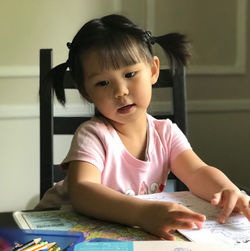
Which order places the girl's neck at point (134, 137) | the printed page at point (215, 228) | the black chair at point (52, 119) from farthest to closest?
the black chair at point (52, 119) < the girl's neck at point (134, 137) < the printed page at point (215, 228)

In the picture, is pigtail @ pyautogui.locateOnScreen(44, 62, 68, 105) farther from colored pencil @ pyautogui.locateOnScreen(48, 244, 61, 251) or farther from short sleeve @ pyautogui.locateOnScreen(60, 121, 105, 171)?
colored pencil @ pyautogui.locateOnScreen(48, 244, 61, 251)

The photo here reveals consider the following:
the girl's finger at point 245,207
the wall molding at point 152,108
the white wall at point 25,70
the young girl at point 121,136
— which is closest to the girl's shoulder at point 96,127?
the young girl at point 121,136

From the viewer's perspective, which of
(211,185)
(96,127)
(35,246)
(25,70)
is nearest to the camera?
(35,246)

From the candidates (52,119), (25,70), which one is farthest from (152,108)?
(52,119)

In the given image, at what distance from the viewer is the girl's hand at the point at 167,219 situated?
65cm

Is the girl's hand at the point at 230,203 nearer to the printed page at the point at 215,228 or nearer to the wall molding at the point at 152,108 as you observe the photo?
the printed page at the point at 215,228

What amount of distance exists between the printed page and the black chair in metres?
0.31

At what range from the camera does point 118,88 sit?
2.87 ft

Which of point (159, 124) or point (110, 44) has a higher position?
point (110, 44)

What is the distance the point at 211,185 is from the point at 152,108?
106cm

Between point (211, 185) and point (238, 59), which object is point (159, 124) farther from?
point (238, 59)

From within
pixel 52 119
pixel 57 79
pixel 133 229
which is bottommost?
pixel 133 229

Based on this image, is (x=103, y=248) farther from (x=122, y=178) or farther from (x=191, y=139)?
(x=191, y=139)

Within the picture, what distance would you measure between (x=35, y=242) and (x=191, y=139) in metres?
1.46
